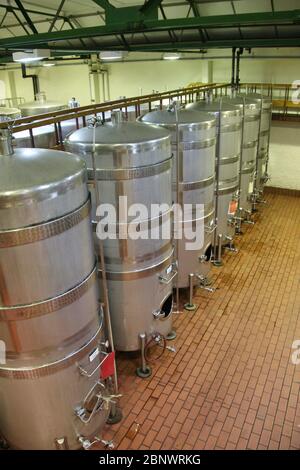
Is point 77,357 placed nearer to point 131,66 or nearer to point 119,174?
point 119,174

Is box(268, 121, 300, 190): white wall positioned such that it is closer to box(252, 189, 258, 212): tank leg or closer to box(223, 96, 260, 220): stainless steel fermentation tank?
box(252, 189, 258, 212): tank leg

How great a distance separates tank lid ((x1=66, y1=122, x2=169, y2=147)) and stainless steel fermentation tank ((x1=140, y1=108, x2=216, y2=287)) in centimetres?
75

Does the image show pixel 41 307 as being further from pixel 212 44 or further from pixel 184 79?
pixel 184 79

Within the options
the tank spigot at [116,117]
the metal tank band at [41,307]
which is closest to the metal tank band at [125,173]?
the tank spigot at [116,117]

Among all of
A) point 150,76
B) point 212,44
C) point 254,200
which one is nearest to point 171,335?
point 254,200

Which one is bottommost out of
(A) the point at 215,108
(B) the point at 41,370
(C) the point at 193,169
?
(B) the point at 41,370

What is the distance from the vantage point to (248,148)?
6.18 metres

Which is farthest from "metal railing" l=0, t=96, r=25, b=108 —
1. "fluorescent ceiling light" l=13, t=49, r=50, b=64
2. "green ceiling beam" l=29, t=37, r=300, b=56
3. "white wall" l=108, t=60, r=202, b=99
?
"fluorescent ceiling light" l=13, t=49, r=50, b=64

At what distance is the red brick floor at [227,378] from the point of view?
2.93 metres

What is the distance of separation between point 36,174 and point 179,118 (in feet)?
7.77

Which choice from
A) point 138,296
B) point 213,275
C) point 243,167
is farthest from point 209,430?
point 243,167

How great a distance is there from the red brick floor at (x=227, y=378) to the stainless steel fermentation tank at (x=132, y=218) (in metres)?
0.46

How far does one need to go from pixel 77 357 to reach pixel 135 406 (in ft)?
3.62

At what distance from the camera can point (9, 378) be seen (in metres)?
2.25
